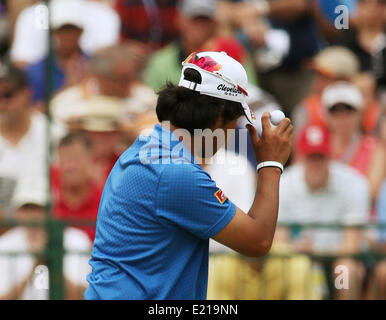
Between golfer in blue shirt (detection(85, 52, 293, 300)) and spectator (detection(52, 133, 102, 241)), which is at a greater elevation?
spectator (detection(52, 133, 102, 241))

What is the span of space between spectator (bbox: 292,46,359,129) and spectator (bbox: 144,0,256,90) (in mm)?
571

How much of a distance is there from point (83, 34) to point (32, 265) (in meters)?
2.48

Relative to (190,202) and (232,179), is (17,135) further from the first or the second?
(190,202)

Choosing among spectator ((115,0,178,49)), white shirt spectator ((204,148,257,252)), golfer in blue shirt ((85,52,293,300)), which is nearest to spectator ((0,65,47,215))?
spectator ((115,0,178,49))

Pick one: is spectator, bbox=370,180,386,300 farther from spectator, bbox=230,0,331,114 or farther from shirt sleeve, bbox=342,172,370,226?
spectator, bbox=230,0,331,114

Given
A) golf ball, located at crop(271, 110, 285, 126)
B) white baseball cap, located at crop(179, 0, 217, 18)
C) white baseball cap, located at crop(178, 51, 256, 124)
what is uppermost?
white baseball cap, located at crop(179, 0, 217, 18)

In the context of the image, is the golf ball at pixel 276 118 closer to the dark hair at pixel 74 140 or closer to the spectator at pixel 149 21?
the dark hair at pixel 74 140

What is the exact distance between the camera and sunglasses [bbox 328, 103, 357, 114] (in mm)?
7395

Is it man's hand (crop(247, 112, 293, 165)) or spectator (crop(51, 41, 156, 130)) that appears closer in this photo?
man's hand (crop(247, 112, 293, 165))

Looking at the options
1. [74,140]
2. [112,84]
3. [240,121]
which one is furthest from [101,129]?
[240,121]

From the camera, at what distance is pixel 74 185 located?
686cm
